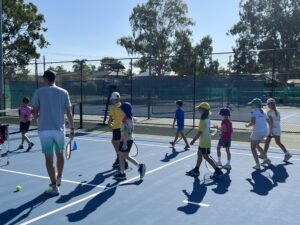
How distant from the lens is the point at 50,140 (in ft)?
21.3

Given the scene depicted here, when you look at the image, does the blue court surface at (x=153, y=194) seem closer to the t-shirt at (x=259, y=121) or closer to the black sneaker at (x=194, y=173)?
the black sneaker at (x=194, y=173)

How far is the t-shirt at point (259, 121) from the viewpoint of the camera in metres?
8.78

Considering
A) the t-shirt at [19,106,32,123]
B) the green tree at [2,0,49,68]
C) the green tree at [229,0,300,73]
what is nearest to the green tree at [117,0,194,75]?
the green tree at [229,0,300,73]

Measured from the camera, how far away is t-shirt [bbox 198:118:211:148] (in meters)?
7.92

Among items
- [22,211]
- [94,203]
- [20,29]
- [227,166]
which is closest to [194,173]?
[227,166]

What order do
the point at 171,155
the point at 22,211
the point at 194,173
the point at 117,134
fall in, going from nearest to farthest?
1. the point at 22,211
2. the point at 194,173
3. the point at 117,134
4. the point at 171,155

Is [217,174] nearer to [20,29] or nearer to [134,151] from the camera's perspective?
[134,151]

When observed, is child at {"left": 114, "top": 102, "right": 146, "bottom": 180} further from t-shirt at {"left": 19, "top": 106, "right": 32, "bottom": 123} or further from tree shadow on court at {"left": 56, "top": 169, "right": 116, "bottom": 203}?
t-shirt at {"left": 19, "top": 106, "right": 32, "bottom": 123}

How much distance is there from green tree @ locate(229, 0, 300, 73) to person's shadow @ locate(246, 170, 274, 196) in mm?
40189

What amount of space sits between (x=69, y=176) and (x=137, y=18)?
46752 millimetres

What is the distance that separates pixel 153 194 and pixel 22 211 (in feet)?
7.33

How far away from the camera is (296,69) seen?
5003 cm

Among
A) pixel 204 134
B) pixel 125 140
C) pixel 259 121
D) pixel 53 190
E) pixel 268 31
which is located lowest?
pixel 53 190

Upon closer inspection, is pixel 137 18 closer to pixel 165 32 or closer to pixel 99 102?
pixel 165 32
